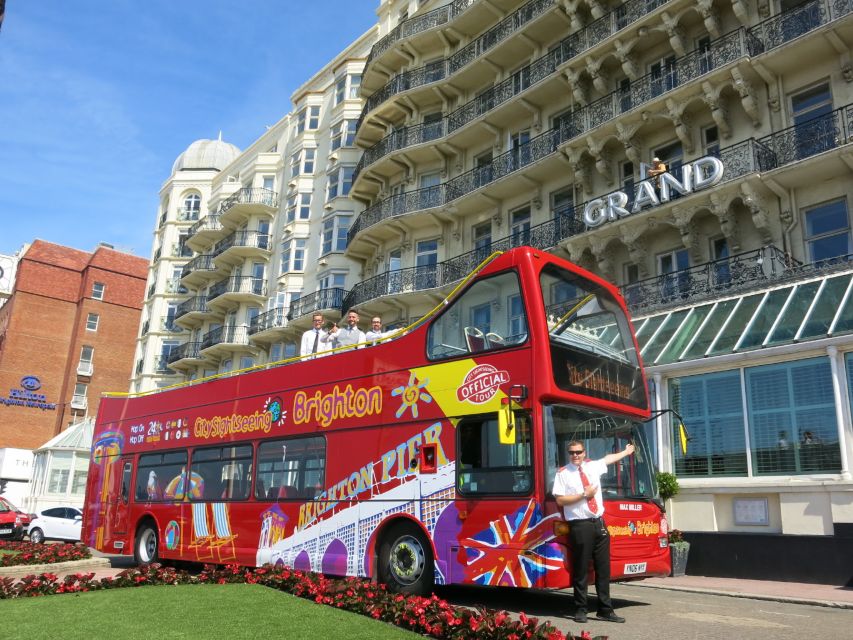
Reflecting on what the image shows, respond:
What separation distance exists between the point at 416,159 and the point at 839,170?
17.1 m

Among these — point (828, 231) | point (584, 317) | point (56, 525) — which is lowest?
point (56, 525)

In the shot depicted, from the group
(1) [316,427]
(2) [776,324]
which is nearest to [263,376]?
(1) [316,427]

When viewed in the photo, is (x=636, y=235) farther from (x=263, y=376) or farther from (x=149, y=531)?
(x=149, y=531)

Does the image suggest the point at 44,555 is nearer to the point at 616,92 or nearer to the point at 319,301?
the point at 616,92

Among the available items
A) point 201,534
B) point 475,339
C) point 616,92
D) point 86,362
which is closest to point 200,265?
point 86,362

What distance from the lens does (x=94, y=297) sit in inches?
2466

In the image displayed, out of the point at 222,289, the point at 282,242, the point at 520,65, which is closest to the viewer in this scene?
the point at 520,65

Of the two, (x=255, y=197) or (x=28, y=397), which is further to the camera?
(x=28, y=397)

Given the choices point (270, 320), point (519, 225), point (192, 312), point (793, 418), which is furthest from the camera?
point (192, 312)

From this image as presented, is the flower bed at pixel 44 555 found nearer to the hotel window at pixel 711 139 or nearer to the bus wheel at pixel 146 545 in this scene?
the bus wheel at pixel 146 545

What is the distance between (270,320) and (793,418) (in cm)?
2877

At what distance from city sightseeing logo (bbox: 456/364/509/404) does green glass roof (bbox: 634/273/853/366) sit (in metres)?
7.49

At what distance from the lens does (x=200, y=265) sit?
46.4 m

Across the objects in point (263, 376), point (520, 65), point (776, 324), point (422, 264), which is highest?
point (520, 65)
